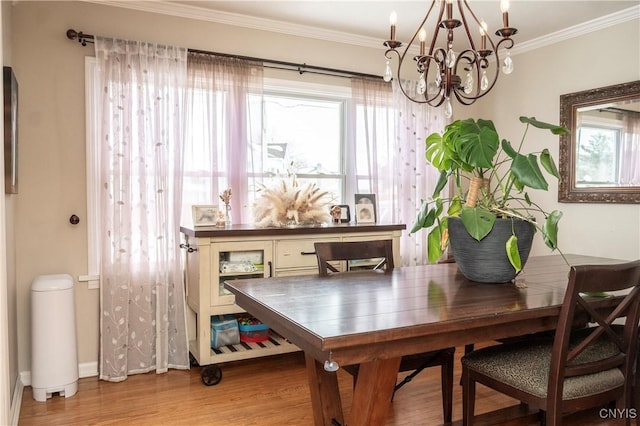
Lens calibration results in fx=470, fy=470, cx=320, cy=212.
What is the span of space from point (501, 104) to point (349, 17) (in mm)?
1867

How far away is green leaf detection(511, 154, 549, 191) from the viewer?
1853mm

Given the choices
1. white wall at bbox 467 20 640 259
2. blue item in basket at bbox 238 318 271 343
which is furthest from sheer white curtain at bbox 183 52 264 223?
white wall at bbox 467 20 640 259

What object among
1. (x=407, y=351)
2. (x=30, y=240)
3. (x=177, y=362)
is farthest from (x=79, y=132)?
(x=407, y=351)

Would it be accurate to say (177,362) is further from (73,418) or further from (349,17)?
(349,17)

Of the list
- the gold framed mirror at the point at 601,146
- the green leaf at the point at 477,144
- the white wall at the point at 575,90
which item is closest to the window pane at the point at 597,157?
the gold framed mirror at the point at 601,146

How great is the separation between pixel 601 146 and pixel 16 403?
170 inches

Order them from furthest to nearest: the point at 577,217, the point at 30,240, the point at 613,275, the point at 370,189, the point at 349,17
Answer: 1. the point at 370,189
2. the point at 577,217
3. the point at 349,17
4. the point at 30,240
5. the point at 613,275

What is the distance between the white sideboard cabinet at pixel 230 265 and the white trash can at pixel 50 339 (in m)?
0.78

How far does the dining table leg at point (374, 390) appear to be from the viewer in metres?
1.54

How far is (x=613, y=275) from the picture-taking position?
65.9 inches

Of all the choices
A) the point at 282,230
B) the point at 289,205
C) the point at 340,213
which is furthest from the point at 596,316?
the point at 340,213

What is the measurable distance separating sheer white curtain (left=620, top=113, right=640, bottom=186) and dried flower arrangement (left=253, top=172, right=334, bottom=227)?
2.23m

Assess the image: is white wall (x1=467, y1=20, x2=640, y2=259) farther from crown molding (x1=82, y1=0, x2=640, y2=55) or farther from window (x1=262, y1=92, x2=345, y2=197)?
window (x1=262, y1=92, x2=345, y2=197)

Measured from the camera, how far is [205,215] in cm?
331
